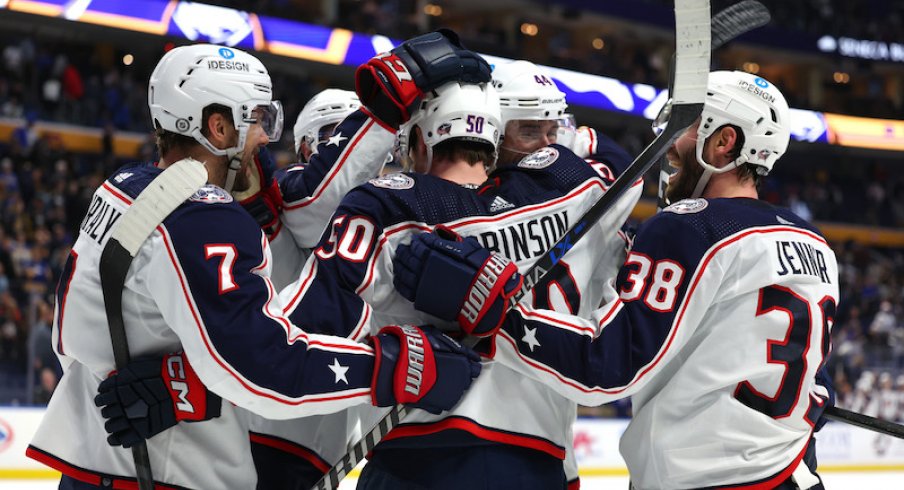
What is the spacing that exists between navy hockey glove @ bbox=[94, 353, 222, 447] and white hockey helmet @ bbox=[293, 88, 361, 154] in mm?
1283

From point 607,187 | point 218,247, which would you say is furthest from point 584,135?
point 218,247

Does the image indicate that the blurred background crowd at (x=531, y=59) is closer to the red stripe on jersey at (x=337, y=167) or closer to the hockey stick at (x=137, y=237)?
the red stripe on jersey at (x=337, y=167)

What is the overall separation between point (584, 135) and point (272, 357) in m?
1.20

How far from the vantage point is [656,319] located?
218 centimetres

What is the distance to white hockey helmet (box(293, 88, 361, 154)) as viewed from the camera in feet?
10.6

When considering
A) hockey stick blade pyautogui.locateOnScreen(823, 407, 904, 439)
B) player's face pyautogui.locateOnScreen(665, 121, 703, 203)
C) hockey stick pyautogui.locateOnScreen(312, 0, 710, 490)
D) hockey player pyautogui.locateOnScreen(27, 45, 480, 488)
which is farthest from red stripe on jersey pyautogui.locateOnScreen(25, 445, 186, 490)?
hockey stick blade pyautogui.locateOnScreen(823, 407, 904, 439)

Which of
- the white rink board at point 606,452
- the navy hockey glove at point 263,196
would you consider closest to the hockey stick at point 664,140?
the navy hockey glove at point 263,196

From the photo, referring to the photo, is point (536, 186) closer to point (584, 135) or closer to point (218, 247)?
point (584, 135)

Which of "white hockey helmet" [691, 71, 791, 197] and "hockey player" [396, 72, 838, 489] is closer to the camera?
"hockey player" [396, 72, 838, 489]

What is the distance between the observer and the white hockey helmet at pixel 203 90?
7.41 feet

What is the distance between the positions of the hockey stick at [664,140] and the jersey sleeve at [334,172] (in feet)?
1.87

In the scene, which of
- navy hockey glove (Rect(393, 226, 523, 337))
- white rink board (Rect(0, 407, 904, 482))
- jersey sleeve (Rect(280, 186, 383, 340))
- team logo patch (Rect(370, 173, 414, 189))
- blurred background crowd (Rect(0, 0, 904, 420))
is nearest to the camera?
navy hockey glove (Rect(393, 226, 523, 337))

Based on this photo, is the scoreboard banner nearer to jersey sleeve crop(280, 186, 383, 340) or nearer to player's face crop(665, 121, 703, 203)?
player's face crop(665, 121, 703, 203)

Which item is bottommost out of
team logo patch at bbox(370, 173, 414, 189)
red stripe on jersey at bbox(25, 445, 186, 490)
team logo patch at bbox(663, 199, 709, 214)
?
red stripe on jersey at bbox(25, 445, 186, 490)
